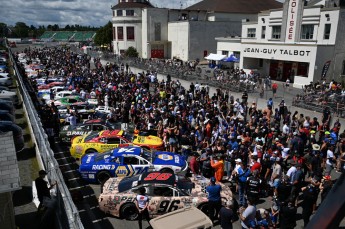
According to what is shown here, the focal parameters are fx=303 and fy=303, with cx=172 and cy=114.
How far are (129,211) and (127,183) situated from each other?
89 cm

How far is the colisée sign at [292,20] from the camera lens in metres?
31.9

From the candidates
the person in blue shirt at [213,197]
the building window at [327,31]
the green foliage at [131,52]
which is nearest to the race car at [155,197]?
the person in blue shirt at [213,197]

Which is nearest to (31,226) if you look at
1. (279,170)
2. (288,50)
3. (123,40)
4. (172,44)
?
(279,170)

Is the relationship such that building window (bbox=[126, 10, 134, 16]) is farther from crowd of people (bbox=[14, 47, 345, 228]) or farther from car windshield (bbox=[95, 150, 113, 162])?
car windshield (bbox=[95, 150, 113, 162])

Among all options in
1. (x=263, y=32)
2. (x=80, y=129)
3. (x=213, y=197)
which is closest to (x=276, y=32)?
(x=263, y=32)

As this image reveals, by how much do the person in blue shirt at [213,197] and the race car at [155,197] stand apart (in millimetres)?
284

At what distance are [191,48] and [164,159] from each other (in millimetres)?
43245

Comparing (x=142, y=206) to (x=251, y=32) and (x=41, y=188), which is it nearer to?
(x=41, y=188)

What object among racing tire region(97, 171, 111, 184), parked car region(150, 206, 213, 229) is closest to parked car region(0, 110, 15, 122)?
racing tire region(97, 171, 111, 184)

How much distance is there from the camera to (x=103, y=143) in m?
14.0

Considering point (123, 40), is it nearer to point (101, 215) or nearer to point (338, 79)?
point (338, 79)

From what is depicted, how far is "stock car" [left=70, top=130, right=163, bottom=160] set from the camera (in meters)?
13.8

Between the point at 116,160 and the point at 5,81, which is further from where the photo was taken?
the point at 5,81

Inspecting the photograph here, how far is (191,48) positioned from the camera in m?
53.4
